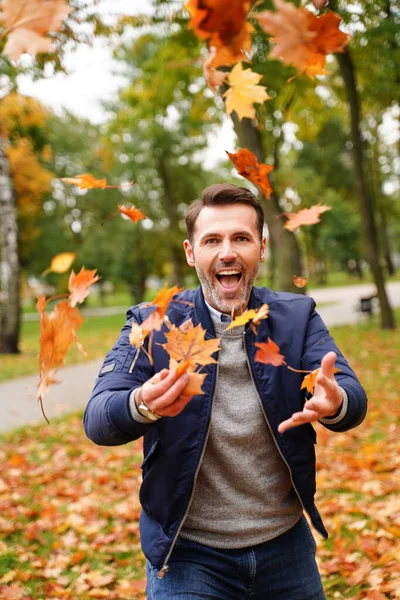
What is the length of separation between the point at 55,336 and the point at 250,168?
1.06m

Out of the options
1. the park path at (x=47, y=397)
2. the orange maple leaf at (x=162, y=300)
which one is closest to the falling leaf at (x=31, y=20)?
the orange maple leaf at (x=162, y=300)

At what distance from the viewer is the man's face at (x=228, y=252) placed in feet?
6.48

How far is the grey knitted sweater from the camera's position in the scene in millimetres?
1955

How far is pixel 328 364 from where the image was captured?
1.57 m

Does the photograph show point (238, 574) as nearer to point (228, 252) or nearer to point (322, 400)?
point (322, 400)

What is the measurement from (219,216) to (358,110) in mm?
11008

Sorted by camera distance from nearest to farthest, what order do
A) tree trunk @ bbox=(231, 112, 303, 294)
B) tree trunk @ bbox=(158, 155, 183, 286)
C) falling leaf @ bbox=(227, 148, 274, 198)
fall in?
falling leaf @ bbox=(227, 148, 274, 198), tree trunk @ bbox=(231, 112, 303, 294), tree trunk @ bbox=(158, 155, 183, 286)

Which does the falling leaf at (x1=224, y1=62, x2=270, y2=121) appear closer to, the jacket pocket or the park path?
the jacket pocket

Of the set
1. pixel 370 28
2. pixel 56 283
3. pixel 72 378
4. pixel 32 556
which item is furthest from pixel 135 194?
pixel 32 556

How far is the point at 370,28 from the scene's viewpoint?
7859 millimetres

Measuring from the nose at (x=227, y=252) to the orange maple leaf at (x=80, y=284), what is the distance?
447mm

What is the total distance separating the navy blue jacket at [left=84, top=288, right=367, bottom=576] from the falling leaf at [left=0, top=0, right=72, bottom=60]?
0.90m

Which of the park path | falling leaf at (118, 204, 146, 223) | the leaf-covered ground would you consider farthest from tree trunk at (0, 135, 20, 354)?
falling leaf at (118, 204, 146, 223)

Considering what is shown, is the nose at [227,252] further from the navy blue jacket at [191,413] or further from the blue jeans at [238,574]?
the blue jeans at [238,574]
